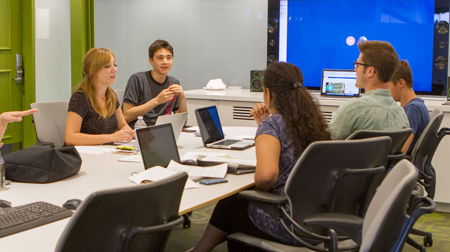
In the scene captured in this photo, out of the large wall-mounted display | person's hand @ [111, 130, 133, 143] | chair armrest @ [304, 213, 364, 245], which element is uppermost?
the large wall-mounted display

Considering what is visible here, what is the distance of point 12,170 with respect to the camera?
232 cm

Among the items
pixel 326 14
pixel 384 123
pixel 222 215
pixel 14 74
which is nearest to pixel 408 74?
pixel 384 123

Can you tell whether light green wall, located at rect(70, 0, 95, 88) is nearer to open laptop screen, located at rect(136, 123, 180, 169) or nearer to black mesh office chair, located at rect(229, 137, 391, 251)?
open laptop screen, located at rect(136, 123, 180, 169)

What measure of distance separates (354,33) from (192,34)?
6.44ft

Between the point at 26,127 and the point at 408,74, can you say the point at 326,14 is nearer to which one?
the point at 408,74

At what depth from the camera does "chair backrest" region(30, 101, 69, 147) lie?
3537 mm

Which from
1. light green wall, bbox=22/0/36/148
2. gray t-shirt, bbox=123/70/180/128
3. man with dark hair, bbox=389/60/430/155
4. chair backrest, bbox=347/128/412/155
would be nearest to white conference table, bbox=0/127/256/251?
chair backrest, bbox=347/128/412/155

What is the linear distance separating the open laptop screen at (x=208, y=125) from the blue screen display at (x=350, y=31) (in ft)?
7.16

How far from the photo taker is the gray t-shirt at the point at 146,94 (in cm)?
437

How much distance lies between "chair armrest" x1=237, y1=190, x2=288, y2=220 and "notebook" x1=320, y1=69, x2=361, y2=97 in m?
2.91

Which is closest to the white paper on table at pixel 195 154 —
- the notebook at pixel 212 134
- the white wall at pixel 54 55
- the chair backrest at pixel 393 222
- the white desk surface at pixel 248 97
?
the notebook at pixel 212 134

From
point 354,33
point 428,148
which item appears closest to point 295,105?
point 428,148

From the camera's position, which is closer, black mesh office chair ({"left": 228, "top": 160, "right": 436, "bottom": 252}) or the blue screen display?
black mesh office chair ({"left": 228, "top": 160, "right": 436, "bottom": 252})

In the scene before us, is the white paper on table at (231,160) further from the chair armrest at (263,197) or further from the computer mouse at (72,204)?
the computer mouse at (72,204)
